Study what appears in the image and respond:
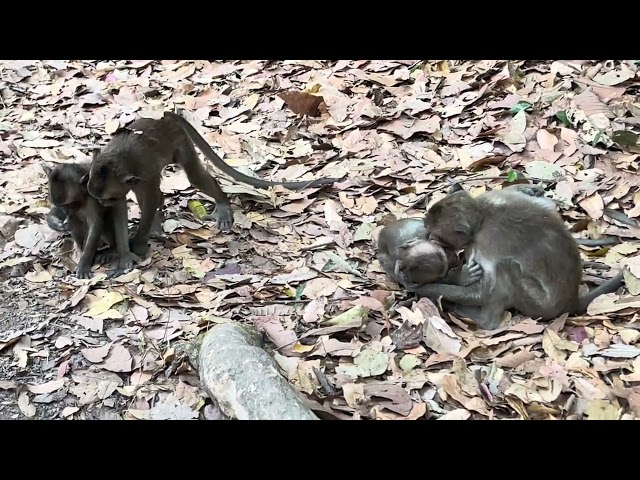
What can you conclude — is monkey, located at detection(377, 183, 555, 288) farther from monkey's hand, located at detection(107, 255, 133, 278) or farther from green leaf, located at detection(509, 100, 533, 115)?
green leaf, located at detection(509, 100, 533, 115)

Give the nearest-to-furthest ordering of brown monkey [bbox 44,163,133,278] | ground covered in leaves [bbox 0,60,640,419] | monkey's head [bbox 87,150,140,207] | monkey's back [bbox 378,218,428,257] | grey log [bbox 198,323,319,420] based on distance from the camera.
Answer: grey log [bbox 198,323,319,420], ground covered in leaves [bbox 0,60,640,419], monkey's back [bbox 378,218,428,257], monkey's head [bbox 87,150,140,207], brown monkey [bbox 44,163,133,278]

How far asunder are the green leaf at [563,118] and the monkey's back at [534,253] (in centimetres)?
248

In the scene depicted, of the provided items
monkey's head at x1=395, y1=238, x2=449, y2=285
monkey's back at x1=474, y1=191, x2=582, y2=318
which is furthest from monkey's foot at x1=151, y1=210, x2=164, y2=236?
monkey's back at x1=474, y1=191, x2=582, y2=318

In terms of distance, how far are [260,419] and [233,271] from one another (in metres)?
2.43

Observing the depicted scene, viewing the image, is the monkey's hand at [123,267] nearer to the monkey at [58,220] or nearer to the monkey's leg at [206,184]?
the monkey at [58,220]

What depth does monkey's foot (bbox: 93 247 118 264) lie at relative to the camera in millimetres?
6625

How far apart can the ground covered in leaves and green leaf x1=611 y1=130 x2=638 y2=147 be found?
0.05 feet

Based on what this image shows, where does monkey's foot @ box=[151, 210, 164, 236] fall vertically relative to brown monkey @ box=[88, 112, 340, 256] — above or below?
below

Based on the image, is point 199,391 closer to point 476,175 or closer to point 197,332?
point 197,332

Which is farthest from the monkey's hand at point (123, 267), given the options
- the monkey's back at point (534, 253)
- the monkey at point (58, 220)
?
the monkey's back at point (534, 253)

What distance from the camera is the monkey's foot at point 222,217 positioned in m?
7.07

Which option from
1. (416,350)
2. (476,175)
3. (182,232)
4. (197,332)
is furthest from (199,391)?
(476,175)

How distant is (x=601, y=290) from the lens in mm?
5539

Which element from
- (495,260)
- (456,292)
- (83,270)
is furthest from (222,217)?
(495,260)
